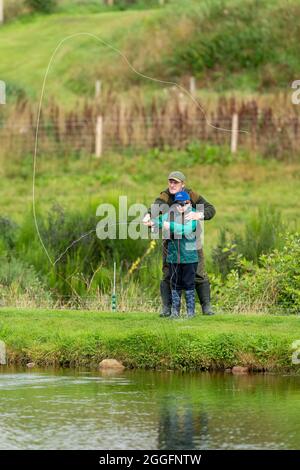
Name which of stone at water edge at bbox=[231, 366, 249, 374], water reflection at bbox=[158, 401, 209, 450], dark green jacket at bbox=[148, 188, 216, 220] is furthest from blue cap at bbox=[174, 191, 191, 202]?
water reflection at bbox=[158, 401, 209, 450]

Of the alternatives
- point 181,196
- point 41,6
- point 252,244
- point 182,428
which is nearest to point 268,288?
point 181,196

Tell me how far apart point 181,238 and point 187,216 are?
0.84 feet

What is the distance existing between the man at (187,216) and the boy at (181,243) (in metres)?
0.07

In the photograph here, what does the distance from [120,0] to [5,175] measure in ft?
68.9

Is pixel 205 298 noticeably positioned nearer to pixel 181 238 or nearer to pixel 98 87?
pixel 181 238

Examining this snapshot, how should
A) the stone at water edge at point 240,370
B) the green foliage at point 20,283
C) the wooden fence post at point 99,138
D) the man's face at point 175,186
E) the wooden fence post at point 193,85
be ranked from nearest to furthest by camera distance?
the stone at water edge at point 240,370 → the man's face at point 175,186 → the green foliage at point 20,283 → the wooden fence post at point 99,138 → the wooden fence post at point 193,85

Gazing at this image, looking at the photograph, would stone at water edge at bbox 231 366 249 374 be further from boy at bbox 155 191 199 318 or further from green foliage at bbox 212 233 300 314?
green foliage at bbox 212 233 300 314

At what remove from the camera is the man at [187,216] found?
17.0 meters

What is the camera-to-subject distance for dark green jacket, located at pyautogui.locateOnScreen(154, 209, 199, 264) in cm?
1711

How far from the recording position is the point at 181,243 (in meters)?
17.2

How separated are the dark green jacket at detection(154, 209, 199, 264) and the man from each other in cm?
10

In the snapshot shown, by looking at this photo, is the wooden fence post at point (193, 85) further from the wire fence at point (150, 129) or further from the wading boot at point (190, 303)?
the wading boot at point (190, 303)

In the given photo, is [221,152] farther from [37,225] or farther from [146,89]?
[37,225]

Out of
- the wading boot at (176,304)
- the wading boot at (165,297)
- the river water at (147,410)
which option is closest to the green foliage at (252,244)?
the wading boot at (165,297)
